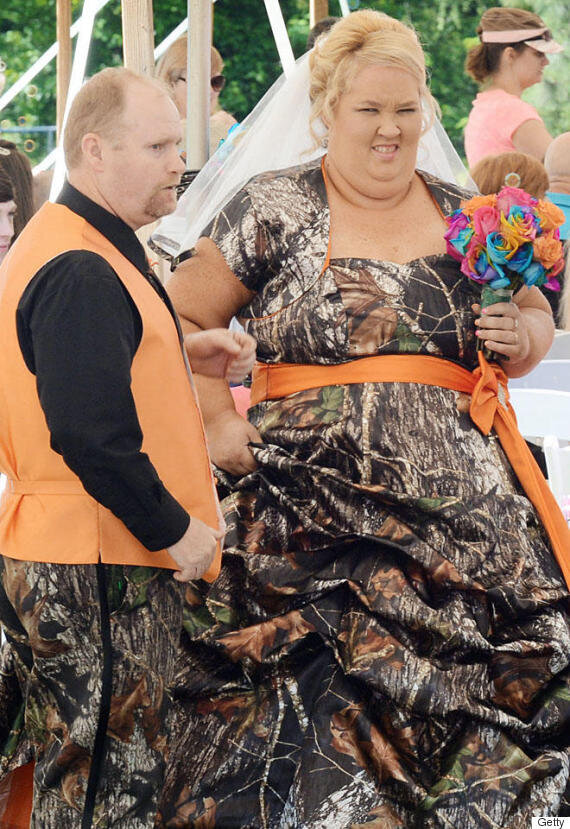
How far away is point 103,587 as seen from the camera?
1957mm

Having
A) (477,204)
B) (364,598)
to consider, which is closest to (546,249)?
(477,204)

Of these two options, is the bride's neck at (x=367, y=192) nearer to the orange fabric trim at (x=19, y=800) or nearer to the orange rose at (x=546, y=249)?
the orange rose at (x=546, y=249)

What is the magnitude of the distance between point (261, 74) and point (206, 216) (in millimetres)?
13631

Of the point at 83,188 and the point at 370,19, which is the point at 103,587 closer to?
the point at 83,188

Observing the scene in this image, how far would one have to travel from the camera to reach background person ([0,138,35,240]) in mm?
3725

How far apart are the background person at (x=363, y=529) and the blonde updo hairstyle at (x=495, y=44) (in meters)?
2.62

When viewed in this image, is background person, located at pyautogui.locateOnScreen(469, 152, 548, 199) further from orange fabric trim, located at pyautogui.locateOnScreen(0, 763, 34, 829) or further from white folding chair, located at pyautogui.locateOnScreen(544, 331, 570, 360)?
orange fabric trim, located at pyautogui.locateOnScreen(0, 763, 34, 829)

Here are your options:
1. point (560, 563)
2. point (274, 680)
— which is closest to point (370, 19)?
point (560, 563)

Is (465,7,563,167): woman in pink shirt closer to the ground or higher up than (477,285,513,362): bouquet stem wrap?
closer to the ground

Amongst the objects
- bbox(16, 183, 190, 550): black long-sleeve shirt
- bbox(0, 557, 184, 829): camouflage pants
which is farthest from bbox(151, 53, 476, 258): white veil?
bbox(0, 557, 184, 829): camouflage pants

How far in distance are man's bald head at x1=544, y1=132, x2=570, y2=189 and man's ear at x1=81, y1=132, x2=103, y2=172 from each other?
130 inches

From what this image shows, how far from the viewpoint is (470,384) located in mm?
2779

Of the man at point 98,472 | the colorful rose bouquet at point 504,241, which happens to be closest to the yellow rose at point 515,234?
the colorful rose bouquet at point 504,241

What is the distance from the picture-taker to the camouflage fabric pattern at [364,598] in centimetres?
227
